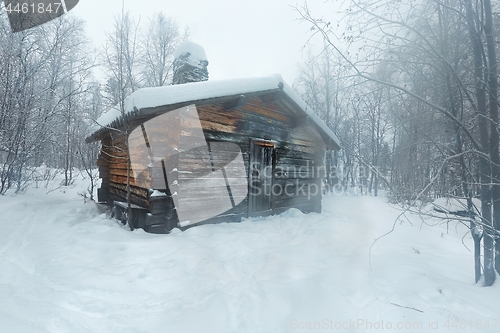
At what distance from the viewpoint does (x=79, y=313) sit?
2236 millimetres

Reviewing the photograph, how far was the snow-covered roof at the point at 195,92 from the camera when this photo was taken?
4184 millimetres

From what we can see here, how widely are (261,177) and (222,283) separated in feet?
13.2

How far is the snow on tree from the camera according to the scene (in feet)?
22.5

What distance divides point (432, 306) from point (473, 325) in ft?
1.18

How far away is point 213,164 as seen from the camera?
5.68 metres

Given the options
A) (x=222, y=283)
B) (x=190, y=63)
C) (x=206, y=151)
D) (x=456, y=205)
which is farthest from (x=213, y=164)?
(x=456, y=205)

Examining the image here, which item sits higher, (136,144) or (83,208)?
(136,144)

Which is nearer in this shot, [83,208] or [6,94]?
[6,94]

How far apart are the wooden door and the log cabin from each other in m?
0.03

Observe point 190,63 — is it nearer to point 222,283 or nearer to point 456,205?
point 222,283

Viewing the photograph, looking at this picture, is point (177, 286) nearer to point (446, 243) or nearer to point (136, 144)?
point (136, 144)

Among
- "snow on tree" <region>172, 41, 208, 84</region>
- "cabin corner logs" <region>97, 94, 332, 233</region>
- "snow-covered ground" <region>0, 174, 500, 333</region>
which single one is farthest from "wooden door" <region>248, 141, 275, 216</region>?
"snow on tree" <region>172, 41, 208, 84</region>

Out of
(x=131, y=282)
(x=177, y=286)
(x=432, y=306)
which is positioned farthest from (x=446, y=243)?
(x=131, y=282)

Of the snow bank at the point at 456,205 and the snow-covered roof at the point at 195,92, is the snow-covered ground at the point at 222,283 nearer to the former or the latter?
the snow bank at the point at 456,205
